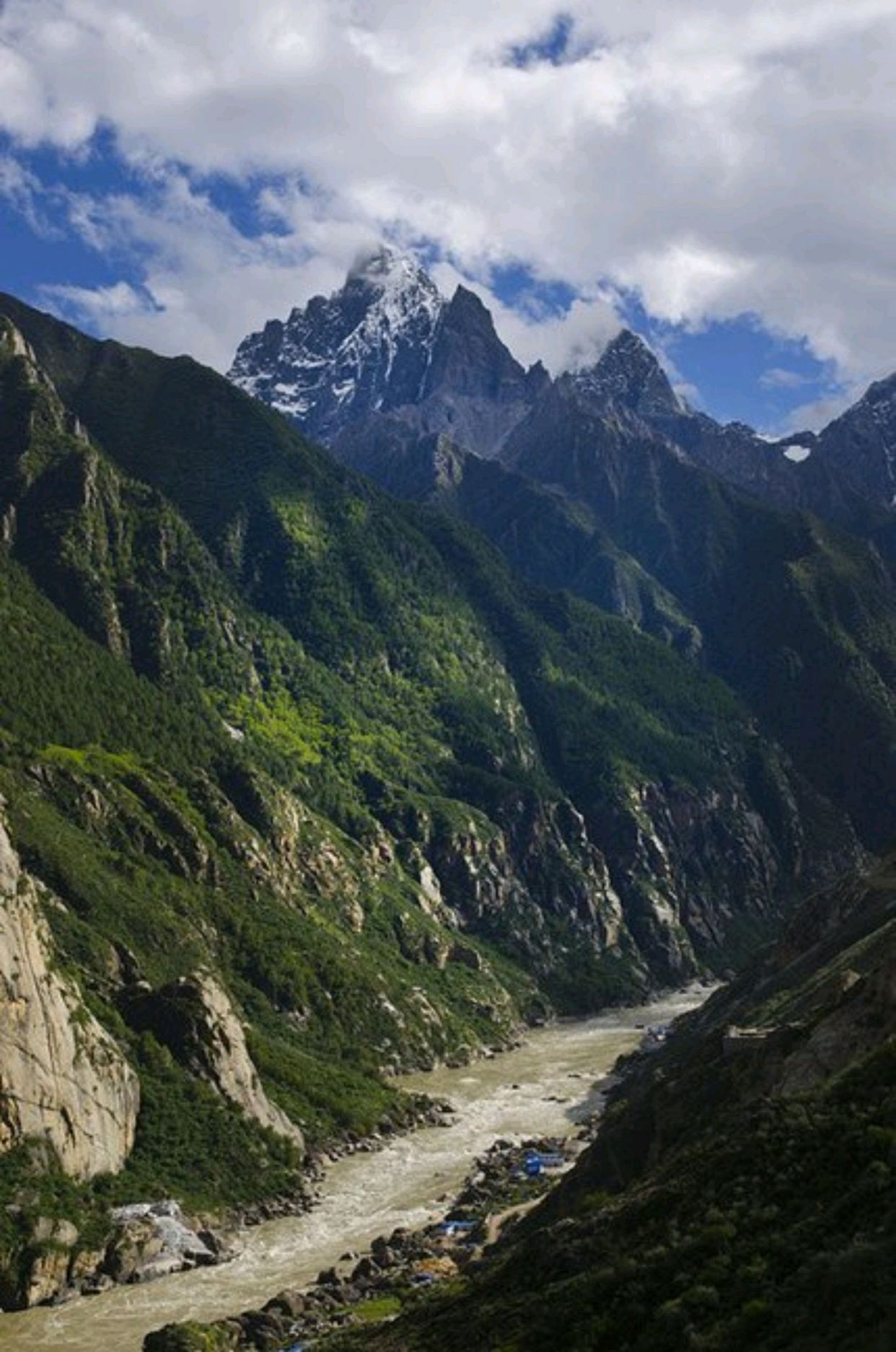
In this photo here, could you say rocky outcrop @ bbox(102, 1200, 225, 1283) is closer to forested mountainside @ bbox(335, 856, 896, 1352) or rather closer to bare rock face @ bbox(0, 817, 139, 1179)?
bare rock face @ bbox(0, 817, 139, 1179)

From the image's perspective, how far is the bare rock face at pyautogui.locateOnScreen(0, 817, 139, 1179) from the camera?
113m

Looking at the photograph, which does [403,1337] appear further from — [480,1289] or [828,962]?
[828,962]

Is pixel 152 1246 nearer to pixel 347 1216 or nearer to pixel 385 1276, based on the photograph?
pixel 347 1216

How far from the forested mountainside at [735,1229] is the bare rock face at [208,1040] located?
70.8 m

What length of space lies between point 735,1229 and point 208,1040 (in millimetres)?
106965

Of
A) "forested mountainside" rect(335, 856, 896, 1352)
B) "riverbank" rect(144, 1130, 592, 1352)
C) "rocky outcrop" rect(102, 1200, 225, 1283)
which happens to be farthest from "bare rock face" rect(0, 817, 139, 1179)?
"forested mountainside" rect(335, 856, 896, 1352)

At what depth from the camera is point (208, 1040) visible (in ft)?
467

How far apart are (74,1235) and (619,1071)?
96.4m

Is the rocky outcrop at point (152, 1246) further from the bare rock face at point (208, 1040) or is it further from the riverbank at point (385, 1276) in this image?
the bare rock face at point (208, 1040)

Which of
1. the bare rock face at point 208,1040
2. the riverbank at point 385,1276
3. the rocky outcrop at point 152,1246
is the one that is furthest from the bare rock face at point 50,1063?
the riverbank at point 385,1276

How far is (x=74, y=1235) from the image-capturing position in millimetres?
104188

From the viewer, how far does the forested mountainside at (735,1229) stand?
3638cm

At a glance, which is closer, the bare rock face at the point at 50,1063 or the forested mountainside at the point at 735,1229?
the forested mountainside at the point at 735,1229

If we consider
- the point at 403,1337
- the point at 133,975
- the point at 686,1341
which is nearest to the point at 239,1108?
the point at 133,975
